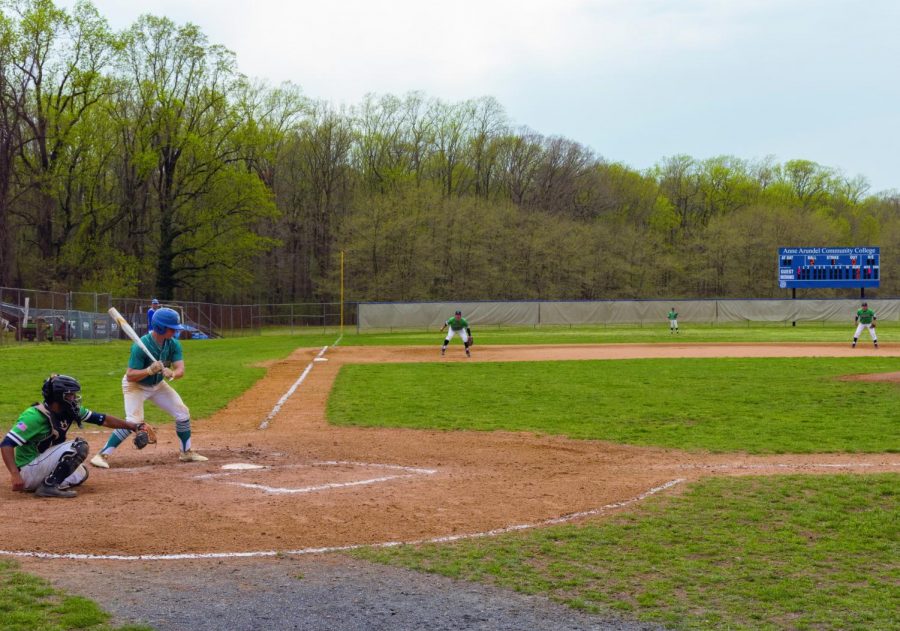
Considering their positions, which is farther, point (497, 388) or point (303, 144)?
point (303, 144)

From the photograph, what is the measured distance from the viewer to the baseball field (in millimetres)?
5770

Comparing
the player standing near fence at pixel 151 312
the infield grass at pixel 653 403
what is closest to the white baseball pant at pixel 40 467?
the player standing near fence at pixel 151 312

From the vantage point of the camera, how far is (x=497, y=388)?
21062 millimetres

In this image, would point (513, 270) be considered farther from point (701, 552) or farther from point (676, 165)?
point (701, 552)

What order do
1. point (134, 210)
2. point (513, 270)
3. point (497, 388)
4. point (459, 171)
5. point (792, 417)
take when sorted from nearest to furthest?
point (792, 417), point (497, 388), point (134, 210), point (513, 270), point (459, 171)

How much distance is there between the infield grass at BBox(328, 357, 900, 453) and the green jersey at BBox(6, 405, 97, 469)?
261 inches

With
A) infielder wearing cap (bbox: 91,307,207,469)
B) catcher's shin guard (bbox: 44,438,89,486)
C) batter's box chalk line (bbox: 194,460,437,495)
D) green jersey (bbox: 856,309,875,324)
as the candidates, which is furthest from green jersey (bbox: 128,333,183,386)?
green jersey (bbox: 856,309,875,324)

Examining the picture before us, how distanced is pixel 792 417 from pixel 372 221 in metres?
58.6

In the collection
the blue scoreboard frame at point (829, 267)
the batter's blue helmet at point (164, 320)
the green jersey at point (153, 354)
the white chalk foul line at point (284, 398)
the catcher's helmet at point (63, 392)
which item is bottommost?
the white chalk foul line at point (284, 398)

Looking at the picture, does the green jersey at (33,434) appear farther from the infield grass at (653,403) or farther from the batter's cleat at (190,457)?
the infield grass at (653,403)

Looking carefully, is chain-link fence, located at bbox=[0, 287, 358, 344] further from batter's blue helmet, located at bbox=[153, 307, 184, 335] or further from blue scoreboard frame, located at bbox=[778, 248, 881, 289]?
blue scoreboard frame, located at bbox=[778, 248, 881, 289]

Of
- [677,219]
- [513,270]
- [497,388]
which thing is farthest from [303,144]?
[497,388]

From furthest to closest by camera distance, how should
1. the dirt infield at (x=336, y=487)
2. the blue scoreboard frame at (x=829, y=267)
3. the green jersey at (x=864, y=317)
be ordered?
the blue scoreboard frame at (x=829, y=267) → the green jersey at (x=864, y=317) → the dirt infield at (x=336, y=487)

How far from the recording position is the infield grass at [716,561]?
5438mm
